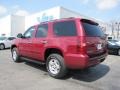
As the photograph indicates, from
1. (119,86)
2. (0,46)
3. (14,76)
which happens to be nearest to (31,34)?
(14,76)

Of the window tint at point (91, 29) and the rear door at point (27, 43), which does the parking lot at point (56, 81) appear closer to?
the rear door at point (27, 43)

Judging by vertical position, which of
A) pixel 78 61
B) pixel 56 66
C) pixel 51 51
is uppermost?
pixel 51 51

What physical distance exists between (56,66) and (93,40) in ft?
5.16

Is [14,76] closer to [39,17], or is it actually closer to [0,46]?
[0,46]

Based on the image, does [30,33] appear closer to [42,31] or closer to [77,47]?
[42,31]

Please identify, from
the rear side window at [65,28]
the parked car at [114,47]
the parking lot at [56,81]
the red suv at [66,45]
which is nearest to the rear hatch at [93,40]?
the red suv at [66,45]

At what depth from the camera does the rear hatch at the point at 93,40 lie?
4.95 metres

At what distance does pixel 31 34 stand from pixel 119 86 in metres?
3.97

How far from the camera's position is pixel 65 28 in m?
5.44

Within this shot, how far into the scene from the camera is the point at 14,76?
5832 mm

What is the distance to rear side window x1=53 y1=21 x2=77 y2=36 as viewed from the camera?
5.14 metres

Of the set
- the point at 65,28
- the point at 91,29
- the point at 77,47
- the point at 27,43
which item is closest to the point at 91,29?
the point at 91,29

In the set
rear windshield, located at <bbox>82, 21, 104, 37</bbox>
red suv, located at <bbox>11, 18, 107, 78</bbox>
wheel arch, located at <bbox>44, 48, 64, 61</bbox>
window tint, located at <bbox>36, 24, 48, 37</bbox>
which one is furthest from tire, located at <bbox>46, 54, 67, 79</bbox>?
rear windshield, located at <bbox>82, 21, 104, 37</bbox>

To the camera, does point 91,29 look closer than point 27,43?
Yes
